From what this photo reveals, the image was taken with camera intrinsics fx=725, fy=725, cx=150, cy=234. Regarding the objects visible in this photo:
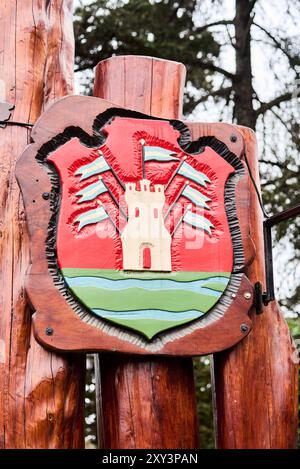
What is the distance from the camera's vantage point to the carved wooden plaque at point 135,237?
2471 millimetres

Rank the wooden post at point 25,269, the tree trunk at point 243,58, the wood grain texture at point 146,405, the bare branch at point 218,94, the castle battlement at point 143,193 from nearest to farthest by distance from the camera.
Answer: the wooden post at point 25,269
the wood grain texture at point 146,405
the castle battlement at point 143,193
the tree trunk at point 243,58
the bare branch at point 218,94

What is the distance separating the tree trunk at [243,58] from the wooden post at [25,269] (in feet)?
11.3

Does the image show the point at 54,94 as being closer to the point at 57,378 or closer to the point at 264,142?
the point at 57,378

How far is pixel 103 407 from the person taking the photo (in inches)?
103

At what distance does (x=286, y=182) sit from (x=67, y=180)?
3.75m

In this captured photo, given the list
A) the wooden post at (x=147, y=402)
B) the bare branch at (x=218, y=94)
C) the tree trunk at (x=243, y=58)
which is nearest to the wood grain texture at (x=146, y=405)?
the wooden post at (x=147, y=402)

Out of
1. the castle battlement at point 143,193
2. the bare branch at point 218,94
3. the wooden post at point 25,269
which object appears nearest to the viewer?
the wooden post at point 25,269

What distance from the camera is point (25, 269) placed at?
250 cm

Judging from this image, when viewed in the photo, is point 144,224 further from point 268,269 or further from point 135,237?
Answer: point 268,269

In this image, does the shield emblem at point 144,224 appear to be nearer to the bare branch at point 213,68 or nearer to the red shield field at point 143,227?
the red shield field at point 143,227

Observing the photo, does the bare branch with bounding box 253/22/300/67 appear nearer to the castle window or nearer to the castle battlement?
the castle battlement

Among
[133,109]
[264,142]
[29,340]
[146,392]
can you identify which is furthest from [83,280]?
[264,142]

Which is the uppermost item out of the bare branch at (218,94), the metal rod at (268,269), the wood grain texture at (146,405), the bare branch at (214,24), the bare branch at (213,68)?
the bare branch at (214,24)

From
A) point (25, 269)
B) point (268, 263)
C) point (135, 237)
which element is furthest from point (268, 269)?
point (25, 269)
